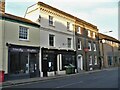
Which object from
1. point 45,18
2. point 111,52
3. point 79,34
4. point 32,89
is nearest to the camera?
point 32,89

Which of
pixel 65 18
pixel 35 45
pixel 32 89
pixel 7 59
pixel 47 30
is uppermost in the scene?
pixel 65 18

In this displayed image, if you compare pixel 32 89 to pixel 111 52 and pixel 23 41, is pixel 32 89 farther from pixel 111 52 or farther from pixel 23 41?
pixel 111 52

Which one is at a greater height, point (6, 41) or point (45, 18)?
point (45, 18)

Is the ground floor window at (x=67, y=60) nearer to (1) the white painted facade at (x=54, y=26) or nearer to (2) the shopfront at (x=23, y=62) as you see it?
(1) the white painted facade at (x=54, y=26)

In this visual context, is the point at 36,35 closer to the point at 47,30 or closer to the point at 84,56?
the point at 47,30

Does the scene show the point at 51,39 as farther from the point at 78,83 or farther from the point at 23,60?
the point at 78,83

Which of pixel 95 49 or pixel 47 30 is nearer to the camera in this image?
pixel 47 30

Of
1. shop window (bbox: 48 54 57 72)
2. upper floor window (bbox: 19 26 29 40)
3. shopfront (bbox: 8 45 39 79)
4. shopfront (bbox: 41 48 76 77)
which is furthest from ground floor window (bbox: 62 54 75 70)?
upper floor window (bbox: 19 26 29 40)

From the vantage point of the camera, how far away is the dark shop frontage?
833 inches

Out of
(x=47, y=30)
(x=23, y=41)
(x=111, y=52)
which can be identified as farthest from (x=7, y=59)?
(x=111, y=52)

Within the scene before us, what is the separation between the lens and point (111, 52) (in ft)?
175

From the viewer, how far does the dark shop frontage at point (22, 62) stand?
69.4ft

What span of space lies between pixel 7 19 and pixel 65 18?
12224 millimetres

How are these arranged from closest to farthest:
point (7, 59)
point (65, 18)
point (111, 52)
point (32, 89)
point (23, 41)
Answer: point (32, 89), point (7, 59), point (23, 41), point (65, 18), point (111, 52)
